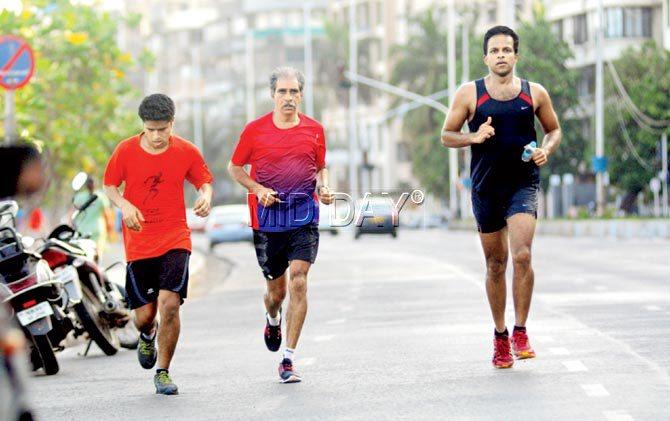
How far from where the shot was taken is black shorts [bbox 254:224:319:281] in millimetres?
12742

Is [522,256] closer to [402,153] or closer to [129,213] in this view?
[129,213]

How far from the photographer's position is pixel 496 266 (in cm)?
1277

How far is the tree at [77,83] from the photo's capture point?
1710 inches

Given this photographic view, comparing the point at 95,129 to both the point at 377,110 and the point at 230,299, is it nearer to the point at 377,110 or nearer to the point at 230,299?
the point at 230,299

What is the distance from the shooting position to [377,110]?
12962cm

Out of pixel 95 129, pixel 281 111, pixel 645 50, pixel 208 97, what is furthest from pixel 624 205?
pixel 208 97

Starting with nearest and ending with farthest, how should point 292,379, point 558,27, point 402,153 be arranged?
point 292,379, point 558,27, point 402,153

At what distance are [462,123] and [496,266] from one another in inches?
38.1

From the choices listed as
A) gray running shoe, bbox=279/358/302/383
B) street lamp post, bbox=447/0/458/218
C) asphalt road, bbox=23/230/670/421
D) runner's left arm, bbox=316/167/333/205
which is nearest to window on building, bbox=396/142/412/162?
street lamp post, bbox=447/0/458/218

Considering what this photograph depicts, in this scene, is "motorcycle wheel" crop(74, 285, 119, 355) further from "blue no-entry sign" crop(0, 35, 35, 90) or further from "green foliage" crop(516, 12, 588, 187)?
"green foliage" crop(516, 12, 588, 187)

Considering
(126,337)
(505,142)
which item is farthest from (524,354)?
(126,337)

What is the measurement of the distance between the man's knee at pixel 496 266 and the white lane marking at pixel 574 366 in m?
0.72

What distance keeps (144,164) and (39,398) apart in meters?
1.60

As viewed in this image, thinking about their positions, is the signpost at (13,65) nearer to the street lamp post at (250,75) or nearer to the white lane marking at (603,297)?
the white lane marking at (603,297)
